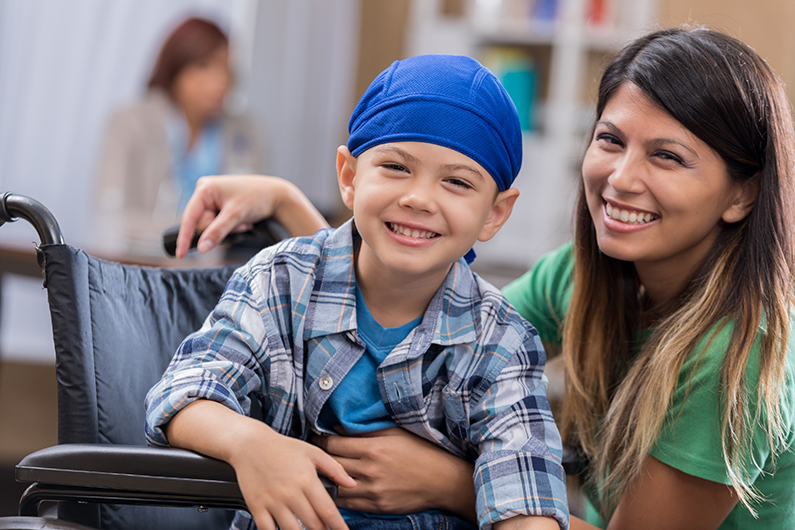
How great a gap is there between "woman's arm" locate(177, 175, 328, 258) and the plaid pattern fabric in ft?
0.74

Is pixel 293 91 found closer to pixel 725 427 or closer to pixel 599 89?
pixel 599 89

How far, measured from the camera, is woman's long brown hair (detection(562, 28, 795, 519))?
0.98m

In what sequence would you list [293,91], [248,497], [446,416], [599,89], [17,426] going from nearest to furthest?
[248,497], [446,416], [599,89], [17,426], [293,91]

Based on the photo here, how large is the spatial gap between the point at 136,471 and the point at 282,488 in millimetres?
151

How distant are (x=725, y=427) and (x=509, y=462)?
0.96 ft

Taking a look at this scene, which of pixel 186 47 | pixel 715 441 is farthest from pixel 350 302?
pixel 186 47

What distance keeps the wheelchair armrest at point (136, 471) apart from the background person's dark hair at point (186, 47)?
7.60 feet

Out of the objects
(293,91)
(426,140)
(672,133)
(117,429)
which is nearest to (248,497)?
(117,429)

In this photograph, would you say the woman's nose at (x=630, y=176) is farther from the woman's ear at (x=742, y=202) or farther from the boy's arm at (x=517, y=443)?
the boy's arm at (x=517, y=443)

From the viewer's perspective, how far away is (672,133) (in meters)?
1.04

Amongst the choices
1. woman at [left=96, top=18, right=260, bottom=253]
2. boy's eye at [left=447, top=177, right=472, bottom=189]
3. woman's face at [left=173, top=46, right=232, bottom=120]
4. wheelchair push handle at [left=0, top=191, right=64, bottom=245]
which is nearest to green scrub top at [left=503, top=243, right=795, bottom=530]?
boy's eye at [left=447, top=177, right=472, bottom=189]

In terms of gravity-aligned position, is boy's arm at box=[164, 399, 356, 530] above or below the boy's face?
below

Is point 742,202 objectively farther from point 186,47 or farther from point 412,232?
point 186,47

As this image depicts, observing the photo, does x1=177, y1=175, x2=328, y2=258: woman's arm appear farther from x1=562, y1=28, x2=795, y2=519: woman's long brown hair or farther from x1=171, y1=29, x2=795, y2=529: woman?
x1=562, y1=28, x2=795, y2=519: woman's long brown hair
